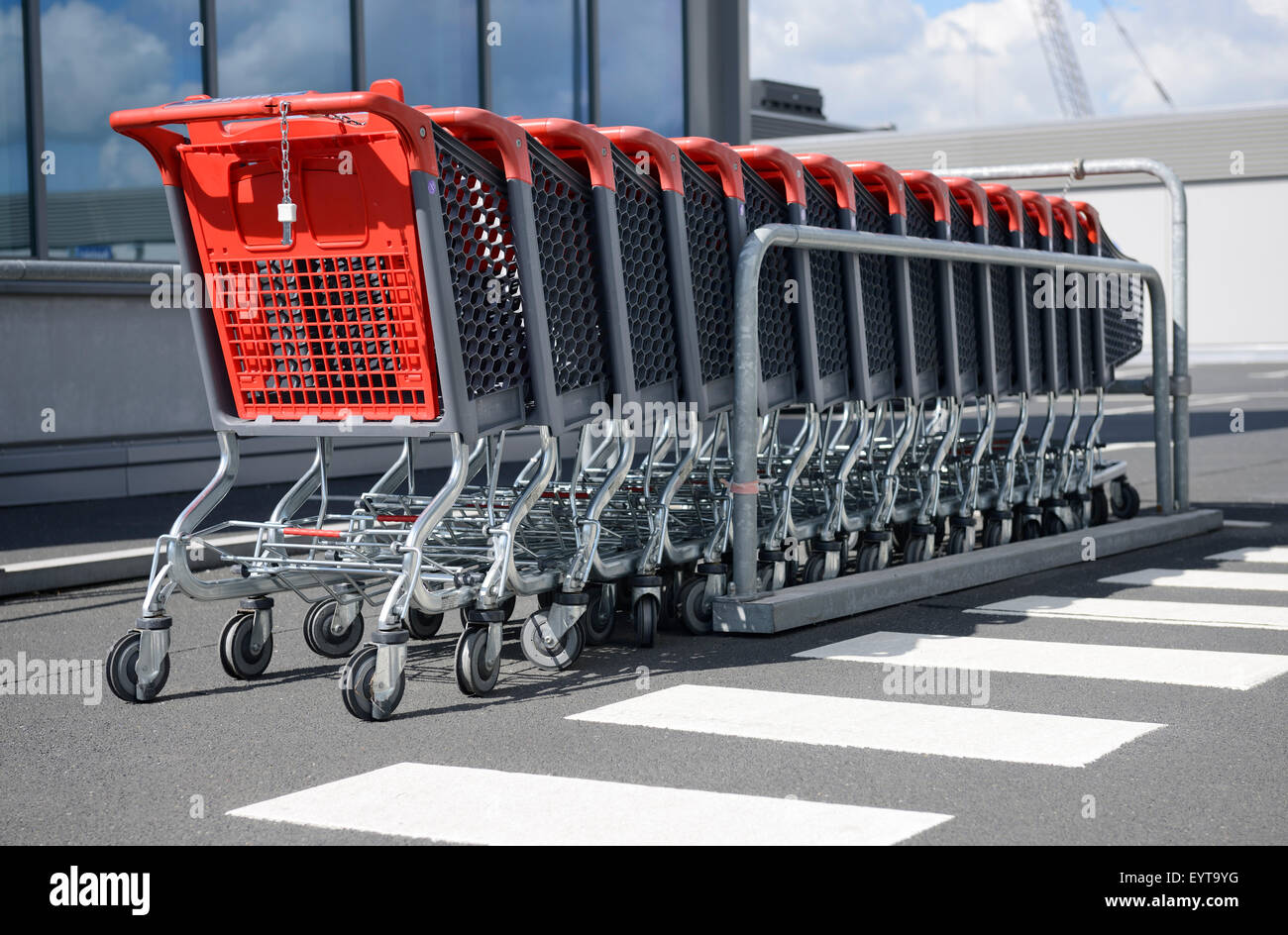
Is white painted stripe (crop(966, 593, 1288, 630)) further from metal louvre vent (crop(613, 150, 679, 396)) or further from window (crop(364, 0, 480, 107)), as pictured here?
window (crop(364, 0, 480, 107))

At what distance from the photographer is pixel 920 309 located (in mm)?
7766

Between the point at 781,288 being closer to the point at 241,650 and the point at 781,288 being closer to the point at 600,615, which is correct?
the point at 600,615

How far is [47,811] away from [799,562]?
4346 mm

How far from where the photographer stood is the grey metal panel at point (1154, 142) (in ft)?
151

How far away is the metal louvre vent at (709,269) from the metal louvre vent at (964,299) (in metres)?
1.95

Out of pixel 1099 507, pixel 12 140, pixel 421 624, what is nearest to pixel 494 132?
pixel 421 624

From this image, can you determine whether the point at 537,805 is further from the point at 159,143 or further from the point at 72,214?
the point at 72,214

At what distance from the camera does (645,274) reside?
6.03m

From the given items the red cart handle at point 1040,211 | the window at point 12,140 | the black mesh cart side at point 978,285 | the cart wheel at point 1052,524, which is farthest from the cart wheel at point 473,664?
the window at point 12,140

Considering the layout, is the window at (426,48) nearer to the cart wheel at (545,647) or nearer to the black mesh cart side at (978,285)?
the black mesh cart side at (978,285)

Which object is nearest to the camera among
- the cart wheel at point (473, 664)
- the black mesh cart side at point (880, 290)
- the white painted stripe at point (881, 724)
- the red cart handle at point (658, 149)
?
the white painted stripe at point (881, 724)

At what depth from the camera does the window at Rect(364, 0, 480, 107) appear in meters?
14.0

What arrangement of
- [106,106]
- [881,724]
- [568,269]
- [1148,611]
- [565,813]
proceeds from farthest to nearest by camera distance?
1. [106,106]
2. [1148,611]
3. [568,269]
4. [881,724]
5. [565,813]

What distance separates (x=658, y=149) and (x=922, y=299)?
2310mm
